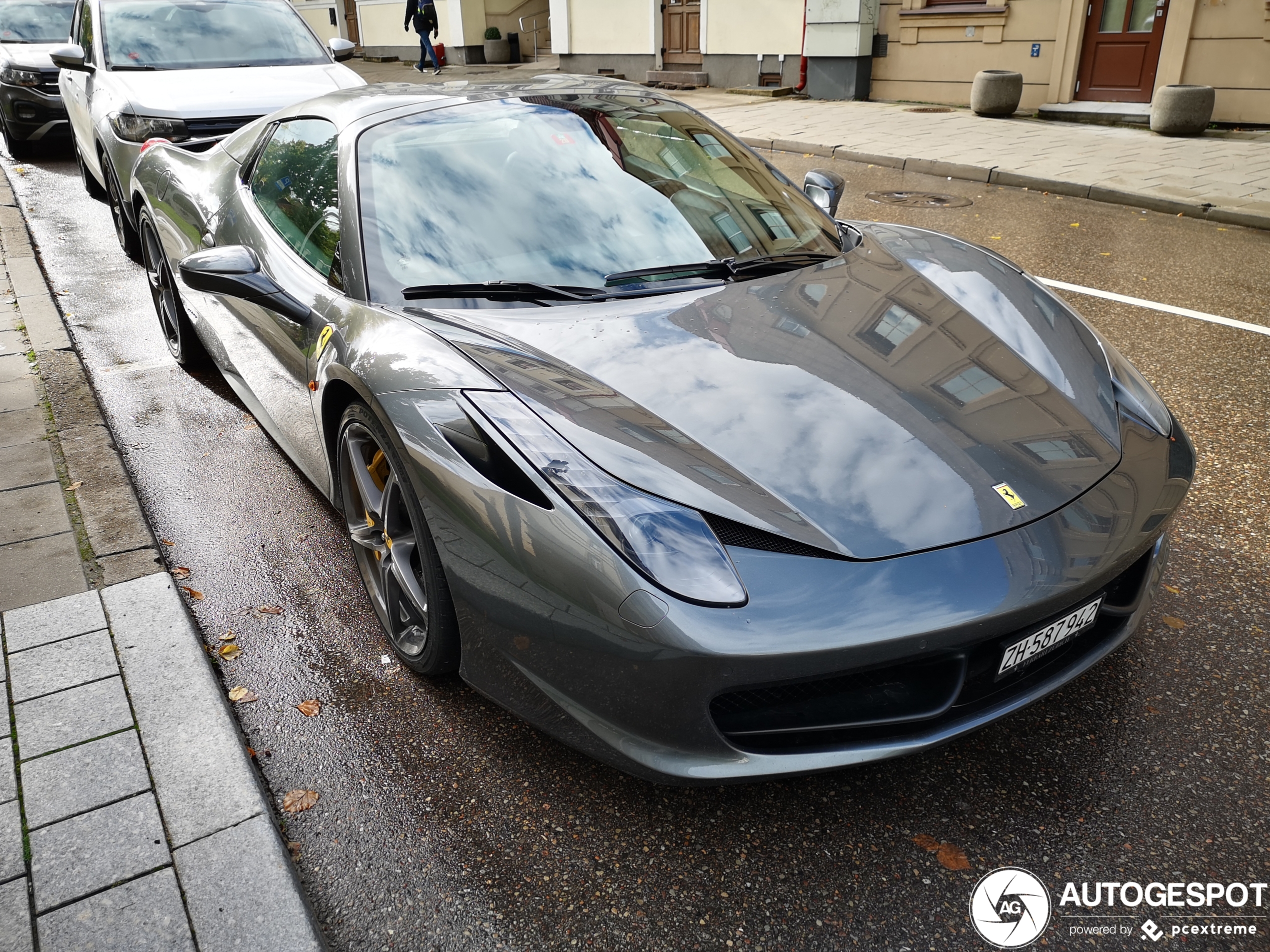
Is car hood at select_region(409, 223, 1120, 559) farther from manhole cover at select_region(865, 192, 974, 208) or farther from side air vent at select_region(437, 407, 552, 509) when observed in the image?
manhole cover at select_region(865, 192, 974, 208)

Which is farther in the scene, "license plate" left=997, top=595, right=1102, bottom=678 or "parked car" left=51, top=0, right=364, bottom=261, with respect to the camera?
"parked car" left=51, top=0, right=364, bottom=261

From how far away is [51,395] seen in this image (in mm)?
4445

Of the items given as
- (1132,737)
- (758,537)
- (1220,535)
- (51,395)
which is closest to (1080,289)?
(1220,535)

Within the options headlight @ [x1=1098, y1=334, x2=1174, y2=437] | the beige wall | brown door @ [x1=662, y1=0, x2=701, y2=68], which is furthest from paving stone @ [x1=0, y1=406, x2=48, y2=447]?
brown door @ [x1=662, y1=0, x2=701, y2=68]

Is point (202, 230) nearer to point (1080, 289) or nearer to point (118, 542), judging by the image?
point (118, 542)

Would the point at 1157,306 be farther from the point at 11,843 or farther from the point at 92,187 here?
the point at 92,187

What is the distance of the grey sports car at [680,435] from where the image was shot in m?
1.89

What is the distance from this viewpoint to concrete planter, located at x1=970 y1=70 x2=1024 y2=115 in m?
12.8

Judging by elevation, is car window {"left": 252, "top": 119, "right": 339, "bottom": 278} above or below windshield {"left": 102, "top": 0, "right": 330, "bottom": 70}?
below

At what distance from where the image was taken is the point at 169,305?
494 cm

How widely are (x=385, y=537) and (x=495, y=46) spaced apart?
23.8m

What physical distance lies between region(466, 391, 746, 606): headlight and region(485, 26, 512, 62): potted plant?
24.3 meters

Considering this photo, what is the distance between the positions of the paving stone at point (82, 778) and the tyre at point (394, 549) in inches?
27.4

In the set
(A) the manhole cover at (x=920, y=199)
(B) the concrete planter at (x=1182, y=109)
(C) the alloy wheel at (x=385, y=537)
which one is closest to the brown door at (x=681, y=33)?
(B) the concrete planter at (x=1182, y=109)
